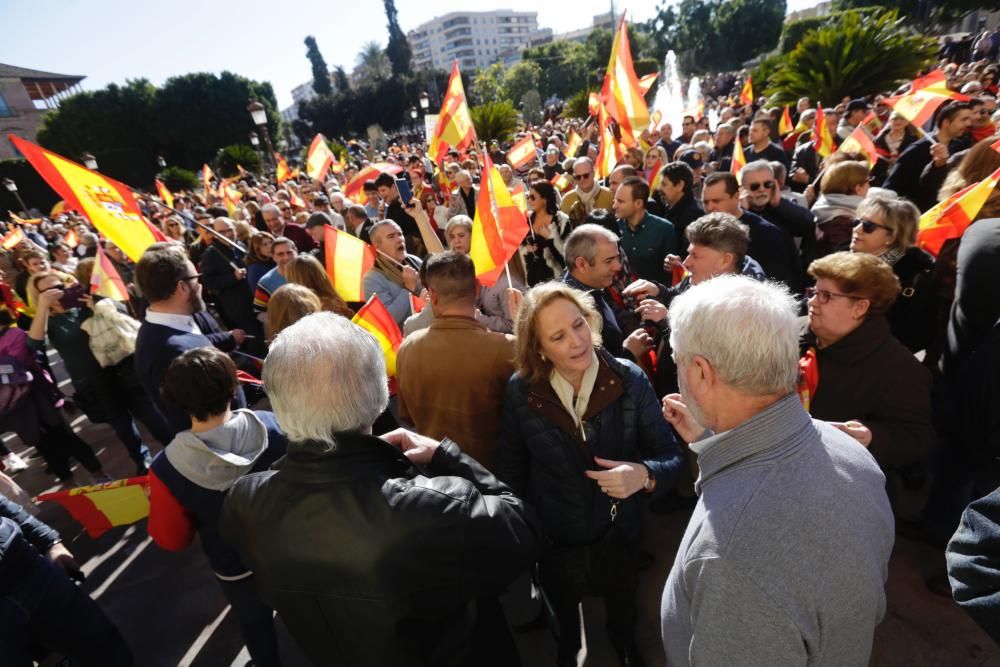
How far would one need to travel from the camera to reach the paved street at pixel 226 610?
90.7 inches

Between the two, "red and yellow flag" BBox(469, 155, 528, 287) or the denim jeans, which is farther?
"red and yellow flag" BBox(469, 155, 528, 287)

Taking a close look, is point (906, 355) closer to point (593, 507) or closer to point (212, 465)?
point (593, 507)

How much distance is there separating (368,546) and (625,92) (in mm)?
6037

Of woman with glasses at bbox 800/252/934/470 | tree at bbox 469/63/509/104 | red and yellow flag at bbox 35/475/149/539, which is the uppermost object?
tree at bbox 469/63/509/104

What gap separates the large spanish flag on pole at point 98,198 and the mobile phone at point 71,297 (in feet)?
4.03

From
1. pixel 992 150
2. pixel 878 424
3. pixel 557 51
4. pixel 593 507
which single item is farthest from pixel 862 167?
pixel 557 51

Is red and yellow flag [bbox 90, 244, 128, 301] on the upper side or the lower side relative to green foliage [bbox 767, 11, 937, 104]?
lower

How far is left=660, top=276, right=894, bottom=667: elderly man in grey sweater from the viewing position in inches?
40.1

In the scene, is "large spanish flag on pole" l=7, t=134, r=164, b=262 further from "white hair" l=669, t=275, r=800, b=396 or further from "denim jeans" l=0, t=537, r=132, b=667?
"white hair" l=669, t=275, r=800, b=396

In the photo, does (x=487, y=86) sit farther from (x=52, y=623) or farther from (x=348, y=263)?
(x=52, y=623)

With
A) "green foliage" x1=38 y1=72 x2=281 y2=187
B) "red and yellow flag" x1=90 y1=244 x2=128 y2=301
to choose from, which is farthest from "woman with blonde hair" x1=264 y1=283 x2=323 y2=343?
"green foliage" x1=38 y1=72 x2=281 y2=187

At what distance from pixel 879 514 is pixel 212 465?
2203 millimetres

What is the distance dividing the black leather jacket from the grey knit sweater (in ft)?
1.81

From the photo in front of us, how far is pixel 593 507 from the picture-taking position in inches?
84.3
